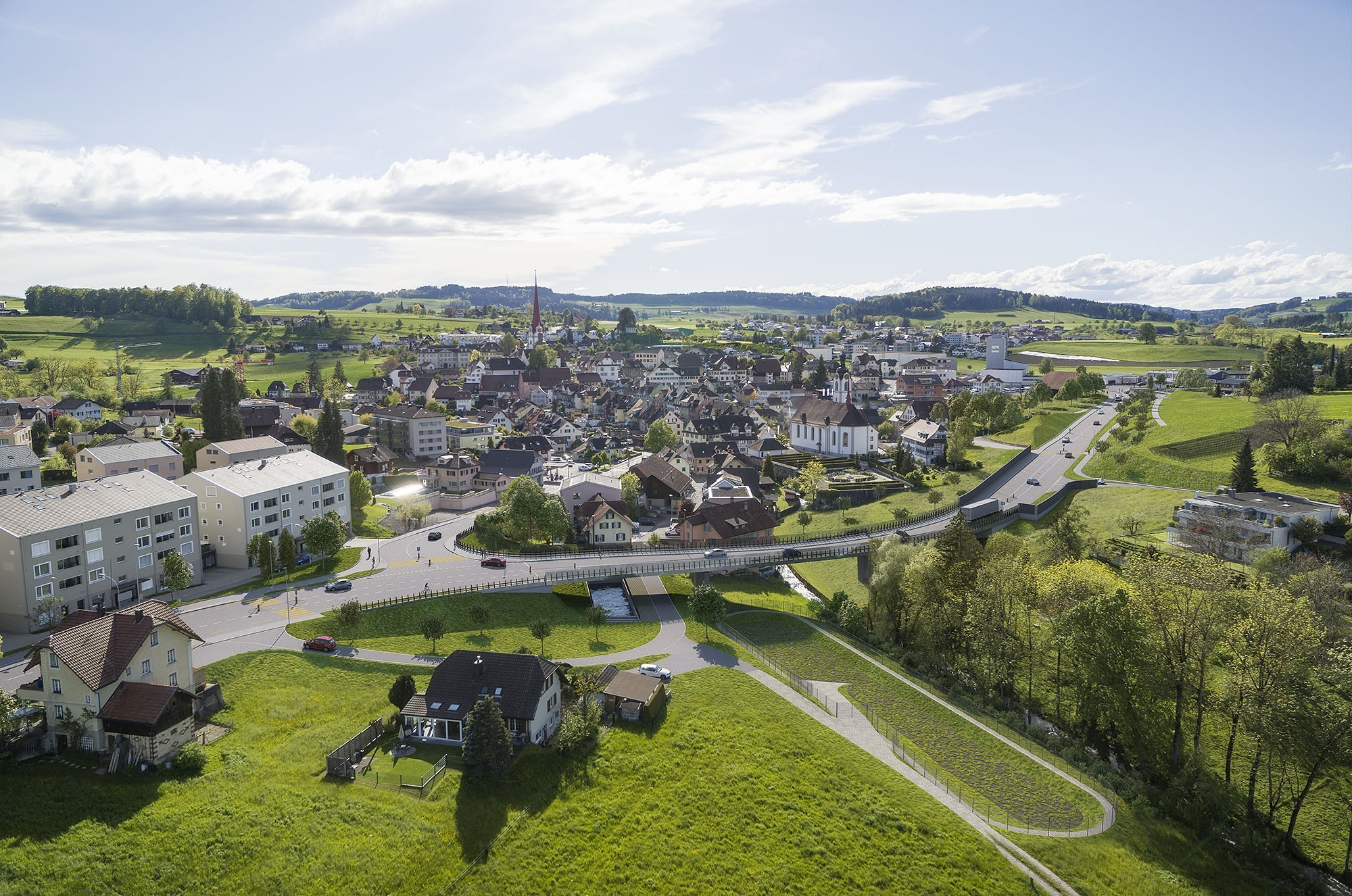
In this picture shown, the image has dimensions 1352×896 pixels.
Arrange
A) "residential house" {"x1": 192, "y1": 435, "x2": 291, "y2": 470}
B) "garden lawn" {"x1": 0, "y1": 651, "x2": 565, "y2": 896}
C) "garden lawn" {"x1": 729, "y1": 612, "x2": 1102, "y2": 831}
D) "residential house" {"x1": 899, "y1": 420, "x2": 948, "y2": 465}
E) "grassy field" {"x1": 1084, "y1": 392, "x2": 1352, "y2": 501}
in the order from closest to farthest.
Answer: "garden lawn" {"x1": 0, "y1": 651, "x2": 565, "y2": 896} < "garden lawn" {"x1": 729, "y1": 612, "x2": 1102, "y2": 831} < "grassy field" {"x1": 1084, "y1": 392, "x2": 1352, "y2": 501} < "residential house" {"x1": 192, "y1": 435, "x2": 291, "y2": 470} < "residential house" {"x1": 899, "y1": 420, "x2": 948, "y2": 465}

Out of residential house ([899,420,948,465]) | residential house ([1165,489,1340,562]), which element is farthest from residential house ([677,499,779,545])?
residential house ([1165,489,1340,562])

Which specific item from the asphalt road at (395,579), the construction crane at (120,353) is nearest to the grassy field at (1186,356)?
the asphalt road at (395,579)

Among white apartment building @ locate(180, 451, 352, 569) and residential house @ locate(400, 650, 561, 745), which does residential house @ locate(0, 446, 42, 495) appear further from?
residential house @ locate(400, 650, 561, 745)

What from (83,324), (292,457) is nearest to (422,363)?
(83,324)

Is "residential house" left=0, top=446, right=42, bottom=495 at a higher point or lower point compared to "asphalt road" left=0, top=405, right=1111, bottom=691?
higher

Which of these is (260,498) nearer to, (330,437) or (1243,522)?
(330,437)
